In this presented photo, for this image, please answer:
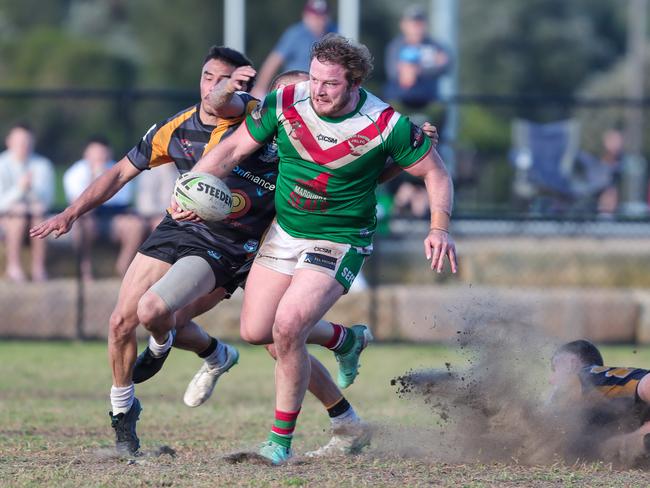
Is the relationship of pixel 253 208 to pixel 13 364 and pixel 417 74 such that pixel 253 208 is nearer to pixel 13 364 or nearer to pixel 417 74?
pixel 13 364

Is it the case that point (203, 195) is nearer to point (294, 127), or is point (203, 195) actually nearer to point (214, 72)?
point (294, 127)

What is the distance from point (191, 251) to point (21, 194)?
7.27m

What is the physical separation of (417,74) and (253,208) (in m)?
8.31

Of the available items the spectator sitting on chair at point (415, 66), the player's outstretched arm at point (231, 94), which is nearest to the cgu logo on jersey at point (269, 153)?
the player's outstretched arm at point (231, 94)

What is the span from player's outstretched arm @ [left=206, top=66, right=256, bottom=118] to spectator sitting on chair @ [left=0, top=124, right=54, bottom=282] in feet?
21.6

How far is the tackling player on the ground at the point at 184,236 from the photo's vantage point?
670 centimetres

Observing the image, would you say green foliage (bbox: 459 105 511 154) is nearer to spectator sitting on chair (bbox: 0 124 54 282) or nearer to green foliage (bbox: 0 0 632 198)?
green foliage (bbox: 0 0 632 198)

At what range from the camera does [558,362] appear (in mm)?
6980

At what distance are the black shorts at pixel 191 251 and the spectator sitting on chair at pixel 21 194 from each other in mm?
6301

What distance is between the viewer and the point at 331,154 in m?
6.33

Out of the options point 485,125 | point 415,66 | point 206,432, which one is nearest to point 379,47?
point 485,125

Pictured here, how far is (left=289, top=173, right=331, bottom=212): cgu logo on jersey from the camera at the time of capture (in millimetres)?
6406

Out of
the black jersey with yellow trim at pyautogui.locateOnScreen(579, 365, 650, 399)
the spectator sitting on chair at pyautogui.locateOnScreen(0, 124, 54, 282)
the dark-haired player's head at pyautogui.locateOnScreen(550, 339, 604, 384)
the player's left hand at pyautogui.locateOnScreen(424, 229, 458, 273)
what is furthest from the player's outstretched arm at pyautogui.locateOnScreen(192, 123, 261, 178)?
the spectator sitting on chair at pyautogui.locateOnScreen(0, 124, 54, 282)

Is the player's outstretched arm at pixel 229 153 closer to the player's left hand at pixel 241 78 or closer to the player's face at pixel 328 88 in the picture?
the player's left hand at pixel 241 78
